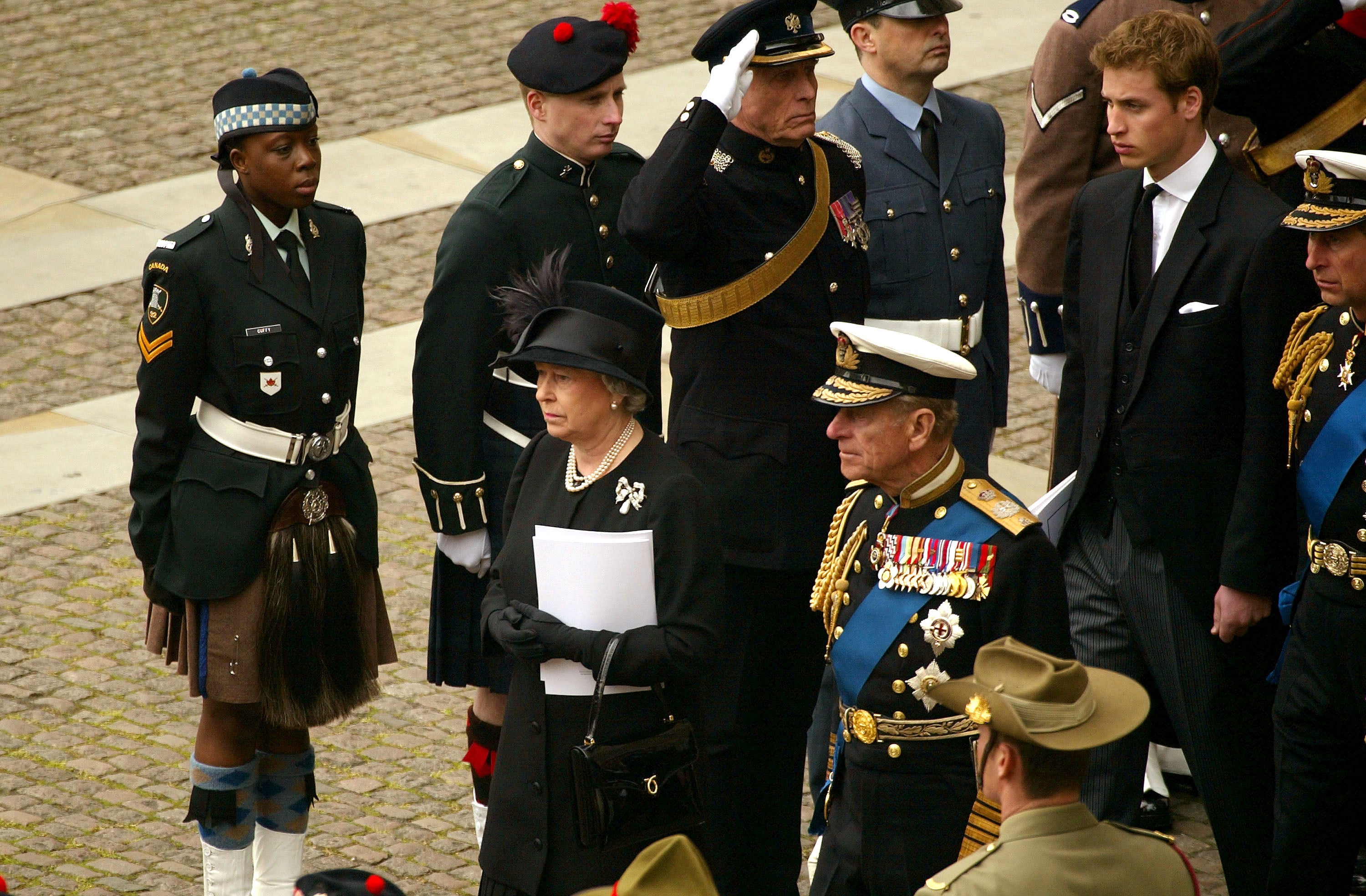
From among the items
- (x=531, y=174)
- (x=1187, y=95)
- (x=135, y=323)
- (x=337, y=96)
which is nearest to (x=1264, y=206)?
(x=1187, y=95)

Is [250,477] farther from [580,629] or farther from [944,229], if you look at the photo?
[944,229]

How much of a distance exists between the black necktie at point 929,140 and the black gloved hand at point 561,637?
2288 mm

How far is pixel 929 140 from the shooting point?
602cm

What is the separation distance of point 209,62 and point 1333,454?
9447 mm

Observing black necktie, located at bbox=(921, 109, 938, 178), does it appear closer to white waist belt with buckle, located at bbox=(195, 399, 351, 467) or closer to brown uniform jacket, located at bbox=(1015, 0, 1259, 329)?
brown uniform jacket, located at bbox=(1015, 0, 1259, 329)

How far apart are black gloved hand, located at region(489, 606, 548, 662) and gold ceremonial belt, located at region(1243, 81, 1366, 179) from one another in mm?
2667

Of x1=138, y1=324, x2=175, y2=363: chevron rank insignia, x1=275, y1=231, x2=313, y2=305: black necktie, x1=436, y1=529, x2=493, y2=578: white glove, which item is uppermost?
x1=275, y1=231, x2=313, y2=305: black necktie

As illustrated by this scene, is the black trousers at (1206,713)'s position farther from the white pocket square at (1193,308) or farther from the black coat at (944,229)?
the black coat at (944,229)

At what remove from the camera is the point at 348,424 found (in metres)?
5.51

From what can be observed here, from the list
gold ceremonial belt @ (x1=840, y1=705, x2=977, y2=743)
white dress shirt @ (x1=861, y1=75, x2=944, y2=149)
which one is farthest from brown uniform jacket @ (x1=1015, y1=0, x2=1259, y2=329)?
gold ceremonial belt @ (x1=840, y1=705, x2=977, y2=743)

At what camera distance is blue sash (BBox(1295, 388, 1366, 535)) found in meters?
4.54

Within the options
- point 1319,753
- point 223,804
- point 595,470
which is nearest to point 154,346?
point 223,804

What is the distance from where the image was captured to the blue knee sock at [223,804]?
17.2 feet

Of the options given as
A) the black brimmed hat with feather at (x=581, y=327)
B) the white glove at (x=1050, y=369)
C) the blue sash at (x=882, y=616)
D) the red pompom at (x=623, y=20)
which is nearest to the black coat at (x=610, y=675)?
the black brimmed hat with feather at (x=581, y=327)
